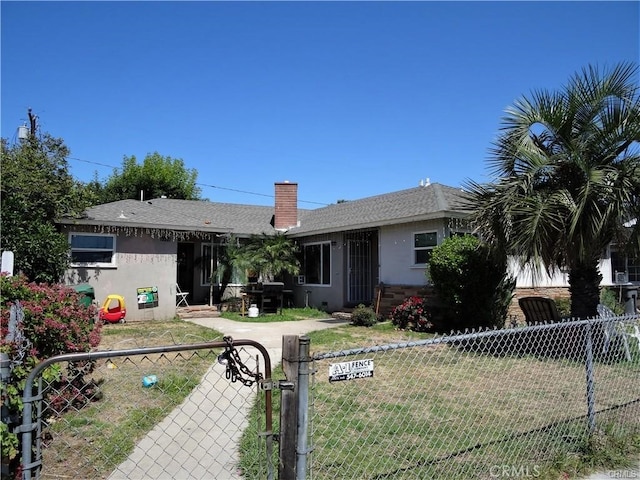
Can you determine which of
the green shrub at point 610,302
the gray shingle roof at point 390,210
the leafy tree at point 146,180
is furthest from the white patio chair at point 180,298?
the leafy tree at point 146,180

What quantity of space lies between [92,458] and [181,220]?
13612 millimetres

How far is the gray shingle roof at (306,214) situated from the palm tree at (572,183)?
2582 millimetres

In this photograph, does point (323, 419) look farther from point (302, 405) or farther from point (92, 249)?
point (92, 249)

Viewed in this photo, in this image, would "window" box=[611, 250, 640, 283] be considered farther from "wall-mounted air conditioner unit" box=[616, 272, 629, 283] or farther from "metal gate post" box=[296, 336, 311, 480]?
"metal gate post" box=[296, 336, 311, 480]

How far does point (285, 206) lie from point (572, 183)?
13.5 m

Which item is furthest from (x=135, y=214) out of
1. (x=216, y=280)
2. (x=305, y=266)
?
(x=305, y=266)

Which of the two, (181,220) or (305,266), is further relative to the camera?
(305,266)

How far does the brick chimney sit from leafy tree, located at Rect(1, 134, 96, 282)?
8255 mm

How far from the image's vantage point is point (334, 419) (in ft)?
18.1

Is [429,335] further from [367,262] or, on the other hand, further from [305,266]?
[305,266]

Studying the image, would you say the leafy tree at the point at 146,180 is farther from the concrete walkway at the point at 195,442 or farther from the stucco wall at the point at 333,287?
the concrete walkway at the point at 195,442

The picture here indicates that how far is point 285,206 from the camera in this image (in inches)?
838

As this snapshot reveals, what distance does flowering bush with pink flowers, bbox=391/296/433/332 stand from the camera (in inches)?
521
